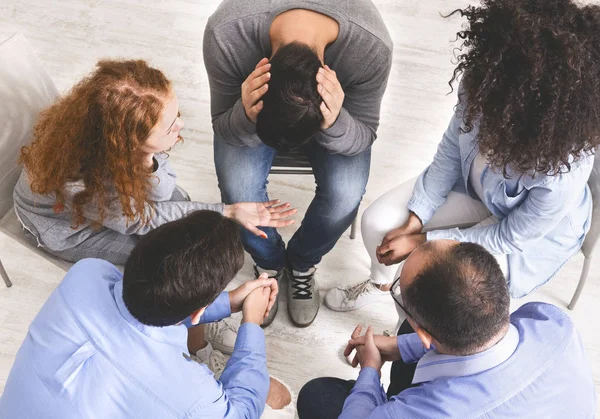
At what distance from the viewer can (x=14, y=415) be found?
42.4 inches

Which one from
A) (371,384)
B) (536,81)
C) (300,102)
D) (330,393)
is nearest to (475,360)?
(371,384)

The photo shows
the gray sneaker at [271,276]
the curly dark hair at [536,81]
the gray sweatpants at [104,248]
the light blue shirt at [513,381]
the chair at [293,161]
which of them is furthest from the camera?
the gray sneaker at [271,276]

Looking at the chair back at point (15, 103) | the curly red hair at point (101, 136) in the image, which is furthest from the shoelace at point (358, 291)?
the chair back at point (15, 103)

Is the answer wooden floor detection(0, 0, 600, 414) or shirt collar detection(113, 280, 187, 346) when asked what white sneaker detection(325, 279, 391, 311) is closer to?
wooden floor detection(0, 0, 600, 414)

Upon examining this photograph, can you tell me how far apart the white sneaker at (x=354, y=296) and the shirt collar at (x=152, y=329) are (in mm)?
840

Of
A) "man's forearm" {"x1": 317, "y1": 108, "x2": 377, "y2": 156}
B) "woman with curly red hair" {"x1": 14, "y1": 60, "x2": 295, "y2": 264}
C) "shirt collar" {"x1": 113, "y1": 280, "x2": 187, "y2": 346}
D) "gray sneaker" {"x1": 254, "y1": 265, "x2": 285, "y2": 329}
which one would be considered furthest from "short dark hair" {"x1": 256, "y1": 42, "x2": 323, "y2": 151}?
"gray sneaker" {"x1": 254, "y1": 265, "x2": 285, "y2": 329}

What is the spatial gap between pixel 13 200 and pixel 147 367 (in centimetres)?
80

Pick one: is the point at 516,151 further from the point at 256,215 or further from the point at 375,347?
the point at 256,215

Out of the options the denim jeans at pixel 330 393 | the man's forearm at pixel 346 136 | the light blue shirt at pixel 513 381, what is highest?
the man's forearm at pixel 346 136

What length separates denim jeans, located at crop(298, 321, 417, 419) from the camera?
139 centimetres

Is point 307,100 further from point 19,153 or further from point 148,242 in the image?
point 19,153

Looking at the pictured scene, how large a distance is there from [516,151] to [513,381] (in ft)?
1.63

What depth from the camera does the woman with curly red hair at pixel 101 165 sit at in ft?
4.56

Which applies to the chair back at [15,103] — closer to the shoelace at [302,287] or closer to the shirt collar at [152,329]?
the shirt collar at [152,329]
